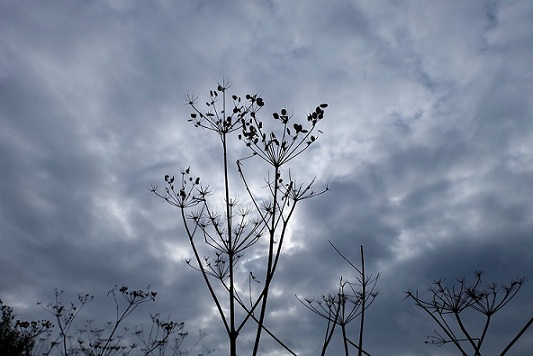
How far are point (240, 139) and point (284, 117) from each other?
1.02m

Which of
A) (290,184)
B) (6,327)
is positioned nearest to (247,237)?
(290,184)

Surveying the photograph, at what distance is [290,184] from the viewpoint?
7289 mm

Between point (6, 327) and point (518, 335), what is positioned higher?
point (6, 327)

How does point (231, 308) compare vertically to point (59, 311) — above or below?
below

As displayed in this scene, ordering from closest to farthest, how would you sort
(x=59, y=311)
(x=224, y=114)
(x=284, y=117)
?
(x=284, y=117) < (x=224, y=114) < (x=59, y=311)

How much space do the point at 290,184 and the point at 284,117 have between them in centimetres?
139

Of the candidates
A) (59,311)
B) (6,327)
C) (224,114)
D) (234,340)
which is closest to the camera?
(234,340)

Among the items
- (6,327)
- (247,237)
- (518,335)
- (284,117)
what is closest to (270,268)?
(247,237)

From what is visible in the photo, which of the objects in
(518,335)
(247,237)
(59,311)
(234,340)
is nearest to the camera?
(518,335)

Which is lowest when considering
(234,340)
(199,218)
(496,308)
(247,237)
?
(234,340)

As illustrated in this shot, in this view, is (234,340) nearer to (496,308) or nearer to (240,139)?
(240,139)

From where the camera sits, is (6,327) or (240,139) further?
(6,327)

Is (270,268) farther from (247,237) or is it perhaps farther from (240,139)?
(240,139)

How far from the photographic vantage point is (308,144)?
7848 millimetres
